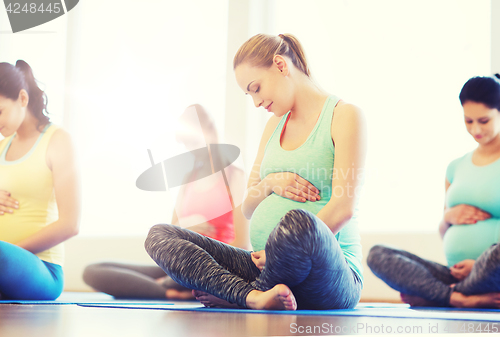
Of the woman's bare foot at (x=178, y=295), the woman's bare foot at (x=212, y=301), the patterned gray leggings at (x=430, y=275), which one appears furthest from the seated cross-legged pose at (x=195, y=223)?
the woman's bare foot at (x=212, y=301)

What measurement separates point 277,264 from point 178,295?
95 cm

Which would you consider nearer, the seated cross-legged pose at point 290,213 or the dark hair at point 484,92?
the seated cross-legged pose at point 290,213

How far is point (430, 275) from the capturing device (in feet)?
4.47

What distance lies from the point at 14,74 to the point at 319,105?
1.03 meters

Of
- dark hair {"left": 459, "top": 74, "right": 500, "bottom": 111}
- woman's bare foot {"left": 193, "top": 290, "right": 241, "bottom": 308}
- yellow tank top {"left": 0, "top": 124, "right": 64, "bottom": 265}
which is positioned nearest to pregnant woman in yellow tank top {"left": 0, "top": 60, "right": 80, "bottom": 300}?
yellow tank top {"left": 0, "top": 124, "right": 64, "bottom": 265}

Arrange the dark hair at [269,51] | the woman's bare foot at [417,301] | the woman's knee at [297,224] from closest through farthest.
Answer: the woman's knee at [297,224] < the dark hair at [269,51] < the woman's bare foot at [417,301]

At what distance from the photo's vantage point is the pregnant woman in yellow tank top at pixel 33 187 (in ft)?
4.44

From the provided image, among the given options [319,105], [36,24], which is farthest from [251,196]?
[36,24]

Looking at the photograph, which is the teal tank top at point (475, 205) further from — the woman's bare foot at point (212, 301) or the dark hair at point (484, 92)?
the woman's bare foot at point (212, 301)

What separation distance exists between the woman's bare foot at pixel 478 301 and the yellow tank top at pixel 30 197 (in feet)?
3.83

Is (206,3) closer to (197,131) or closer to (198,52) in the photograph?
(198,52)

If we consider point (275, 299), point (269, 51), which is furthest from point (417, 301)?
point (269, 51)

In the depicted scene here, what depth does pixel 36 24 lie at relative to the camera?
324 cm

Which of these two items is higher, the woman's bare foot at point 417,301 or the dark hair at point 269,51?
the dark hair at point 269,51
